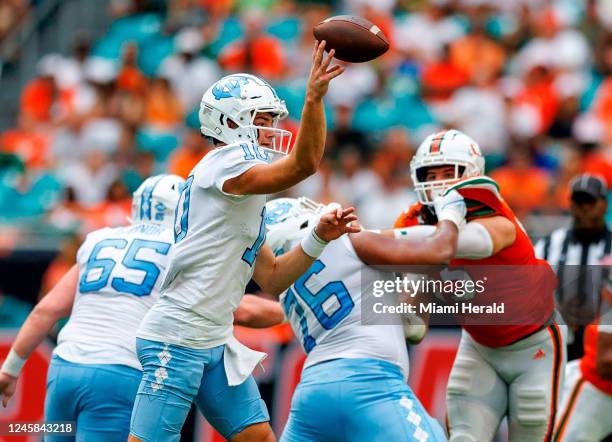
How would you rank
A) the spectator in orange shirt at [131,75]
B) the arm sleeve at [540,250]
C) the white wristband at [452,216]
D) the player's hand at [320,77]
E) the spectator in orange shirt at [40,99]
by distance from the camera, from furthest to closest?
1. the spectator in orange shirt at [40,99]
2. the spectator in orange shirt at [131,75]
3. the arm sleeve at [540,250]
4. the white wristband at [452,216]
5. the player's hand at [320,77]

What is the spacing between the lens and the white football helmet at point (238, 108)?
5.37m

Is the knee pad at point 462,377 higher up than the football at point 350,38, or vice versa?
the football at point 350,38

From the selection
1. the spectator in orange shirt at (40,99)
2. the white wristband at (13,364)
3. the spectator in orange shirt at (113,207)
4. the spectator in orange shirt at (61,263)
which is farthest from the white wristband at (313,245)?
the spectator in orange shirt at (40,99)

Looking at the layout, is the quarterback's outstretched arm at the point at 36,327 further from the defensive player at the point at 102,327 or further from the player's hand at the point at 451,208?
the player's hand at the point at 451,208

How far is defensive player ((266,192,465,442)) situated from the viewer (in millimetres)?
5207

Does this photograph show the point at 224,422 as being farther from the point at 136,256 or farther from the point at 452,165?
the point at 452,165

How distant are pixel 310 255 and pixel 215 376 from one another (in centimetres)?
72

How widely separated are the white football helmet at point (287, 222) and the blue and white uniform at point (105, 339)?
2.01 feet

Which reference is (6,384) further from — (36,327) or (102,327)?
(102,327)

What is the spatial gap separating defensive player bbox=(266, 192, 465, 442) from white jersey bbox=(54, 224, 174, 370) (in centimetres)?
82

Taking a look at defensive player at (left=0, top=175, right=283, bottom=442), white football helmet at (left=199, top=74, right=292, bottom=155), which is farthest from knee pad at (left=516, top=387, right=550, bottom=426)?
white football helmet at (left=199, top=74, right=292, bottom=155)

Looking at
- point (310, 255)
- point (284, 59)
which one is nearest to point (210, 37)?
point (284, 59)

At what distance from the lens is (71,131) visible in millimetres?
12453

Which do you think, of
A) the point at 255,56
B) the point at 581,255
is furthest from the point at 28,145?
the point at 581,255
